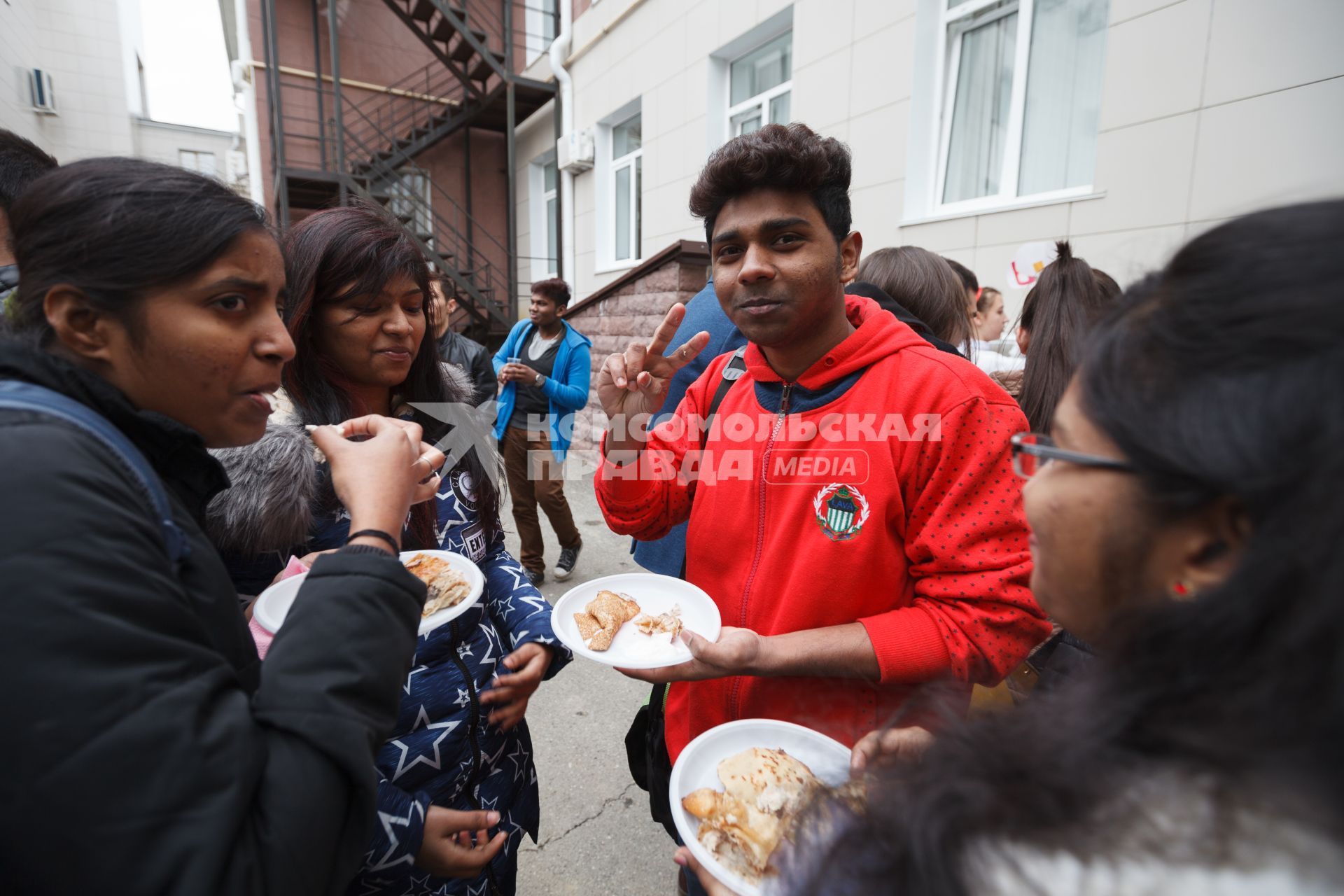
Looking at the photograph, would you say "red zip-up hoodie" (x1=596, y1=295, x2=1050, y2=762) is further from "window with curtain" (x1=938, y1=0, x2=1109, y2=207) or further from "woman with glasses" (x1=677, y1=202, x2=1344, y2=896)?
"window with curtain" (x1=938, y1=0, x2=1109, y2=207)

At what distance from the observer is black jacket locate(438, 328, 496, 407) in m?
4.74

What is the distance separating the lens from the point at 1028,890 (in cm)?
48

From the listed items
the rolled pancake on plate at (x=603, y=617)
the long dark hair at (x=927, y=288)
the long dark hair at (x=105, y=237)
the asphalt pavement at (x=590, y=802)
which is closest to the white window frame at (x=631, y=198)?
the long dark hair at (x=927, y=288)

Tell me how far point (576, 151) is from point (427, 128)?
462 centimetres

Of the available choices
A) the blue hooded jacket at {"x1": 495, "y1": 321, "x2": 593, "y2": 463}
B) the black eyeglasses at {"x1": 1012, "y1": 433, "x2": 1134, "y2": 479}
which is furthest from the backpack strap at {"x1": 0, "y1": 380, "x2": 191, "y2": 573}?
the blue hooded jacket at {"x1": 495, "y1": 321, "x2": 593, "y2": 463}

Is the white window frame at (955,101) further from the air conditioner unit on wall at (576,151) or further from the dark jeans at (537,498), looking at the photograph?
the air conditioner unit on wall at (576,151)

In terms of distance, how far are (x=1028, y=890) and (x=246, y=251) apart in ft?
4.46

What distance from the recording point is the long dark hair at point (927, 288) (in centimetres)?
268

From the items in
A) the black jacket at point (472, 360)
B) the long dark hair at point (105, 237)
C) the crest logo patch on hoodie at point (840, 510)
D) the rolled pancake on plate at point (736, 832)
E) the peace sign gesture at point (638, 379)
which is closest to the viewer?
the long dark hair at point (105, 237)

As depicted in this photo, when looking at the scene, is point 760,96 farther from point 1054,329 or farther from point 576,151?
point 1054,329

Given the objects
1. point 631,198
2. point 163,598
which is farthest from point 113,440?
point 631,198

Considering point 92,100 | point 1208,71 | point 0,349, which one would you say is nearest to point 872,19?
point 1208,71

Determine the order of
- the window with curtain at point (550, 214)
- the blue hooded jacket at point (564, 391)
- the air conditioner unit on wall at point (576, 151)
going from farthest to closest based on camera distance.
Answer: the window with curtain at point (550, 214)
the air conditioner unit on wall at point (576, 151)
the blue hooded jacket at point (564, 391)

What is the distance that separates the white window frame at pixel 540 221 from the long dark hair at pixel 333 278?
420 inches
